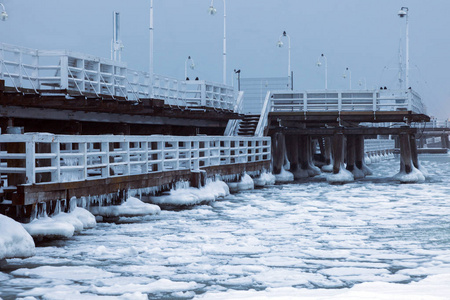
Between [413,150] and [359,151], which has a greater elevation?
[413,150]

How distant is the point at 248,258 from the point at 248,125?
2422 cm

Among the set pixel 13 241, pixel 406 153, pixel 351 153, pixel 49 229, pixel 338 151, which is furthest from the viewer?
pixel 351 153

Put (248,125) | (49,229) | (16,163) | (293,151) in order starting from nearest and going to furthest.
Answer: (49,229)
(16,163)
(248,125)
(293,151)

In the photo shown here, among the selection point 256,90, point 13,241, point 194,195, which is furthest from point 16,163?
point 256,90

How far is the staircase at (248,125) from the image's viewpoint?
3441cm

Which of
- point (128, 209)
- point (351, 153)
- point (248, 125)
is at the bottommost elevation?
point (128, 209)

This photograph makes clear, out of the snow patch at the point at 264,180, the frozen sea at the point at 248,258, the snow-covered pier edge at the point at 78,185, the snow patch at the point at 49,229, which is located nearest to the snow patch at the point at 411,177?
the snow patch at the point at 264,180

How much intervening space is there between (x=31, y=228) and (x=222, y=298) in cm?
529

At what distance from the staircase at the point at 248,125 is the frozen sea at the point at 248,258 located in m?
15.9

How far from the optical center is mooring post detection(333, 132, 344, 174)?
31625 mm

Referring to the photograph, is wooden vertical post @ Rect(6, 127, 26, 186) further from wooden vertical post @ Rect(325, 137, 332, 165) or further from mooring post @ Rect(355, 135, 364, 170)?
wooden vertical post @ Rect(325, 137, 332, 165)

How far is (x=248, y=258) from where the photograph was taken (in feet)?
35.9

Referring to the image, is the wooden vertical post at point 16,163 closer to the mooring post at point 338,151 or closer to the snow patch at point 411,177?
the mooring post at point 338,151

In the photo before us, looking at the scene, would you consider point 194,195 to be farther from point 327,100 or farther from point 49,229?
point 327,100
